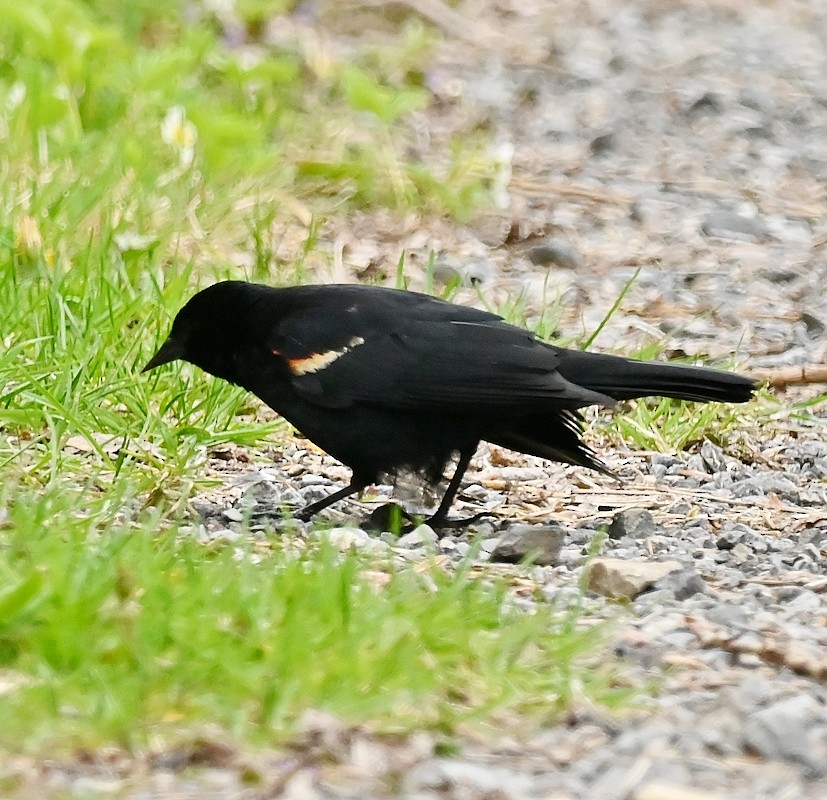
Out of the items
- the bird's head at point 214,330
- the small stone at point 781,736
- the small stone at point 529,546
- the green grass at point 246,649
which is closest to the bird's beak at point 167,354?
the bird's head at point 214,330

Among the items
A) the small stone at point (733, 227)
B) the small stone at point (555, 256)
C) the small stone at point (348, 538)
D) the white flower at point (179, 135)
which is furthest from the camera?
the small stone at point (733, 227)

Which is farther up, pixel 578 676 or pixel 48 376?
pixel 578 676

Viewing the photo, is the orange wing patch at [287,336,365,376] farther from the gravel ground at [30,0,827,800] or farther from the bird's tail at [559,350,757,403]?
the bird's tail at [559,350,757,403]

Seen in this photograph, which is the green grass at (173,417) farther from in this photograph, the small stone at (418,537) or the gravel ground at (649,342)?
the small stone at (418,537)

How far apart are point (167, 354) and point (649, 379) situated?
1.34 m

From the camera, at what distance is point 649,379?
424 centimetres

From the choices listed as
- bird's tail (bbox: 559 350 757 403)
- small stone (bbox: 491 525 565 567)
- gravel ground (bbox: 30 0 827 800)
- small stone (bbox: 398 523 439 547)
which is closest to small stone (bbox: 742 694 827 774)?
gravel ground (bbox: 30 0 827 800)

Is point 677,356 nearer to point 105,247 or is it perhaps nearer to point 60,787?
point 105,247

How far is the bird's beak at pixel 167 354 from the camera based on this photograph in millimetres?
4570

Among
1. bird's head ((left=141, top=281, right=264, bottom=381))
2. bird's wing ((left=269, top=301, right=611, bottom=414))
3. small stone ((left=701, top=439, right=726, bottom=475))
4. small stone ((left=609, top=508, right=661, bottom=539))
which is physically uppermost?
bird's wing ((left=269, top=301, right=611, bottom=414))

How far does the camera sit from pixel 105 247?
5238mm

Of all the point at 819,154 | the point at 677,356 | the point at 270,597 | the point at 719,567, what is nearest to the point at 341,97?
the point at 819,154

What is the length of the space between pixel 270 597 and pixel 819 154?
6.22 metres

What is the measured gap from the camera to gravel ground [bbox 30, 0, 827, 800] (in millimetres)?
2539
